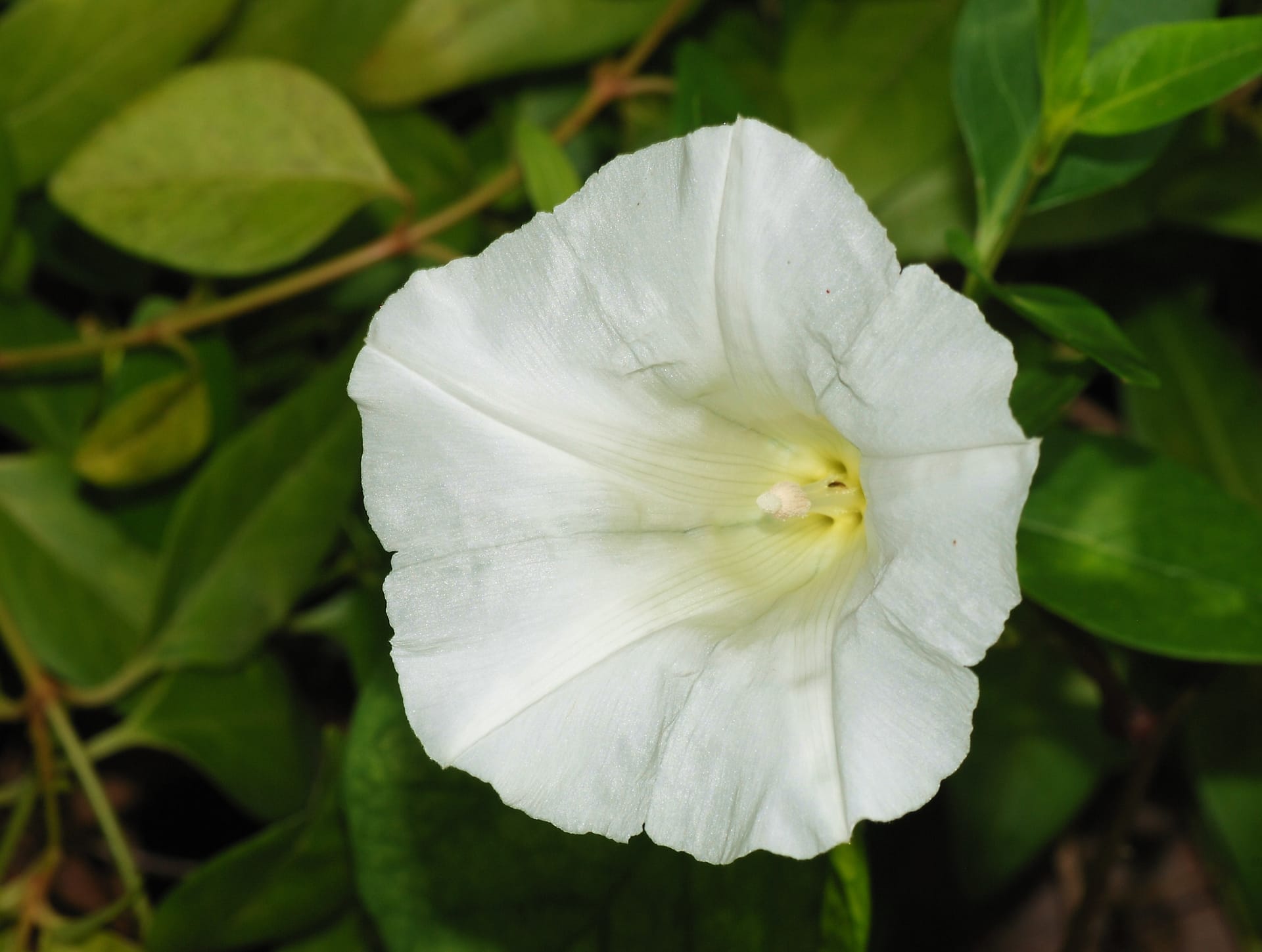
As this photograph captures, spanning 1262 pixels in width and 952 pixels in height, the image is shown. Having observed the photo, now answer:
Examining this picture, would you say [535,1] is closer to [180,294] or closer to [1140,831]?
[180,294]

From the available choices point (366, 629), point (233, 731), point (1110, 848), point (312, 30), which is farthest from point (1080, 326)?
point (233, 731)

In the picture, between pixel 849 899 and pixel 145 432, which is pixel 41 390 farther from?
pixel 849 899

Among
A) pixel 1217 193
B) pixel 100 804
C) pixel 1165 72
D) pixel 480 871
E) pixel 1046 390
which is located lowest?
pixel 100 804

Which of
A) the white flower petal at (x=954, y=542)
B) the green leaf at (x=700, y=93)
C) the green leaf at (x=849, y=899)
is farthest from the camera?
the green leaf at (x=700, y=93)

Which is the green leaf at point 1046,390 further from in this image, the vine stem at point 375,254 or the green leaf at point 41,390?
the green leaf at point 41,390

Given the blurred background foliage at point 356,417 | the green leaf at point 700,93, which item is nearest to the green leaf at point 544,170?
the blurred background foliage at point 356,417
